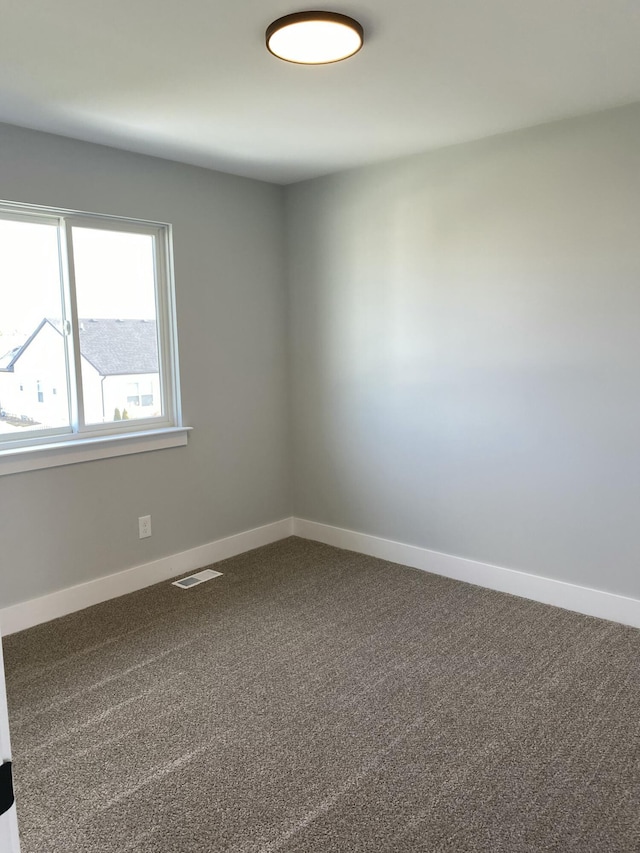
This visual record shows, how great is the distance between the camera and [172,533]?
3.83 m

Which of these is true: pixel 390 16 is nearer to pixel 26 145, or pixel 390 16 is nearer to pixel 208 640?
pixel 26 145

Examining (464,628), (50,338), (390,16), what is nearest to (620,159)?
(390,16)

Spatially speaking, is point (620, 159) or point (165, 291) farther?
point (165, 291)

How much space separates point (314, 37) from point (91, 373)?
6.75 feet

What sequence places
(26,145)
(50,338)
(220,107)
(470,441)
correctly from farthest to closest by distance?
(470,441), (50,338), (26,145), (220,107)

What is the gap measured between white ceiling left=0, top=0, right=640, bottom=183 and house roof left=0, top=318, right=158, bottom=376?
908 mm

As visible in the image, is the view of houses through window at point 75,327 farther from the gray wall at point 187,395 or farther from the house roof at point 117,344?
the gray wall at point 187,395

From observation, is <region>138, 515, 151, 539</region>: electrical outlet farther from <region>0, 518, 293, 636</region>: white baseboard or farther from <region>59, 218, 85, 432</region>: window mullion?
<region>59, 218, 85, 432</region>: window mullion

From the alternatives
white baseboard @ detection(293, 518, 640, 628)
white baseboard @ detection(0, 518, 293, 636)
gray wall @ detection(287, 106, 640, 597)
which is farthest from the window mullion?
white baseboard @ detection(293, 518, 640, 628)

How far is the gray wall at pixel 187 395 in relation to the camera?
10.4ft

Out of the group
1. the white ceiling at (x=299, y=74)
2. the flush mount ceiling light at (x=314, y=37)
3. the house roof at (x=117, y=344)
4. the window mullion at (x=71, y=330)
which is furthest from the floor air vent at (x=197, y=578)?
the flush mount ceiling light at (x=314, y=37)

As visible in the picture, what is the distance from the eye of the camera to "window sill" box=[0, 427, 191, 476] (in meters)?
3.09

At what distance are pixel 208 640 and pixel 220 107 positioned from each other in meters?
2.35

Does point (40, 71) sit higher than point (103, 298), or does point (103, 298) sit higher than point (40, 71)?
point (40, 71)
